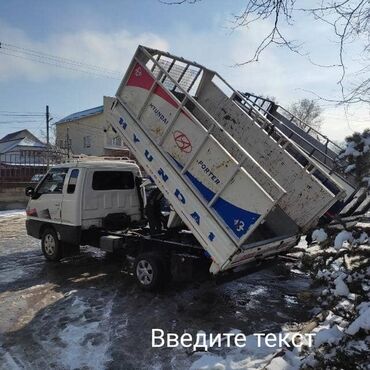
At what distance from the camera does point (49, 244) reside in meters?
8.93

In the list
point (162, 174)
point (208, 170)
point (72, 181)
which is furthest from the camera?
point (72, 181)

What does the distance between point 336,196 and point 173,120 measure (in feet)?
8.77

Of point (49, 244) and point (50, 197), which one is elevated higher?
point (50, 197)

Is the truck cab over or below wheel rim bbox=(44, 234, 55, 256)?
over

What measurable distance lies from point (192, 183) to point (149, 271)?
5.62ft

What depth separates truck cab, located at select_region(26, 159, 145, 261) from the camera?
8.27m

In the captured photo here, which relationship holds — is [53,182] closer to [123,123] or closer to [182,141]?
[123,123]

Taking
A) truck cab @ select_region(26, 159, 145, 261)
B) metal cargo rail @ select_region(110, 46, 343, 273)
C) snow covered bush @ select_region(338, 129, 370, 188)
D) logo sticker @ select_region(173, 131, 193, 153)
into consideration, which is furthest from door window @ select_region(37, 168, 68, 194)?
snow covered bush @ select_region(338, 129, 370, 188)

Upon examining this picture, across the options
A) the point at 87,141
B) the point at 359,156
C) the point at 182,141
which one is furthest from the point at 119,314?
the point at 87,141

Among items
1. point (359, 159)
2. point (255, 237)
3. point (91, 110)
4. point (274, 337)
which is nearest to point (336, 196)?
point (255, 237)

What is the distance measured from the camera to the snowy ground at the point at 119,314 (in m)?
4.58

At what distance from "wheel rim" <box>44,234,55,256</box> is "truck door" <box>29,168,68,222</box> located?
0.41 meters

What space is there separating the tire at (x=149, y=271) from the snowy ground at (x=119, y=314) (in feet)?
0.65

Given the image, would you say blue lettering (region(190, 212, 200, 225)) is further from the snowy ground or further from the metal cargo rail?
the snowy ground
